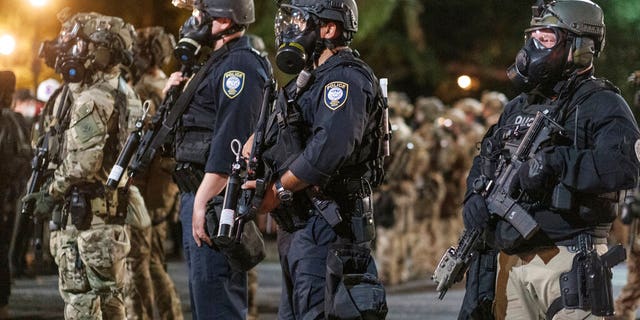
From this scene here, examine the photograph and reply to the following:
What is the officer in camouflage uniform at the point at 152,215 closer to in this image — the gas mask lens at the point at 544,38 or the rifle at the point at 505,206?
the rifle at the point at 505,206

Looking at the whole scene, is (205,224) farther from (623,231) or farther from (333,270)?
→ (623,231)

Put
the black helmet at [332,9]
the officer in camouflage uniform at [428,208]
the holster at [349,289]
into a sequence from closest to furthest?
1. the holster at [349,289]
2. the black helmet at [332,9]
3. the officer in camouflage uniform at [428,208]

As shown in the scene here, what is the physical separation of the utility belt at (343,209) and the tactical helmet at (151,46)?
15.1 feet

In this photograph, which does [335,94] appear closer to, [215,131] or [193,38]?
[215,131]

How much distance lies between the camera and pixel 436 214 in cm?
1697

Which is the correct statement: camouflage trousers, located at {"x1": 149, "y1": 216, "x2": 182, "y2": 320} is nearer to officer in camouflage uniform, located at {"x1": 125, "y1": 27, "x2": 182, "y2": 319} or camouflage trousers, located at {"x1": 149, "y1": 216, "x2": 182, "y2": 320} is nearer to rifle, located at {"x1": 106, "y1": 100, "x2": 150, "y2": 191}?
officer in camouflage uniform, located at {"x1": 125, "y1": 27, "x2": 182, "y2": 319}

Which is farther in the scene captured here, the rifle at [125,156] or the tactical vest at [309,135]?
the rifle at [125,156]

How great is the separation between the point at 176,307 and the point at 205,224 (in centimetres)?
303

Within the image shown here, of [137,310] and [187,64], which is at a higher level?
[187,64]

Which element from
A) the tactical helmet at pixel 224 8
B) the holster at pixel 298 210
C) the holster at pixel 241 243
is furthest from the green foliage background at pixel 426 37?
the holster at pixel 298 210

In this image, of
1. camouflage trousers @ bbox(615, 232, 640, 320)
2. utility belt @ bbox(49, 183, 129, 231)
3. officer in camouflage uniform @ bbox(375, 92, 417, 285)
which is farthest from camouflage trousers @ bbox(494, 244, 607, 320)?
officer in camouflage uniform @ bbox(375, 92, 417, 285)

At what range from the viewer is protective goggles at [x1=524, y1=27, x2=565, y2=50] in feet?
19.1

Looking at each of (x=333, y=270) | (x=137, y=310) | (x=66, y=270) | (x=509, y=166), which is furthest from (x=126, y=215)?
(x=509, y=166)

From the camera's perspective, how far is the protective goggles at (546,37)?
19.1 feet
